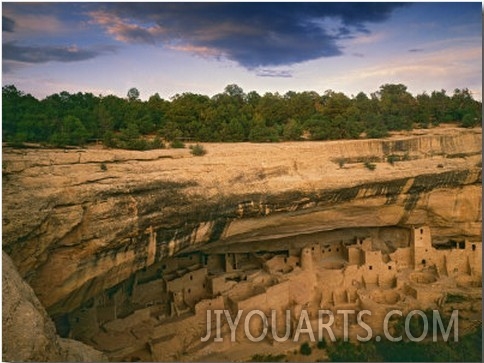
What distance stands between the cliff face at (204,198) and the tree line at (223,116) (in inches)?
41.1

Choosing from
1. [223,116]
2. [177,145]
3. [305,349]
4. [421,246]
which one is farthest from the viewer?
[421,246]

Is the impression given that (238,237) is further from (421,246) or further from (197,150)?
(421,246)

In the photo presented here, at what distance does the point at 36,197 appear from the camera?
7.71 meters

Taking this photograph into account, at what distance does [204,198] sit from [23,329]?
5.13 meters

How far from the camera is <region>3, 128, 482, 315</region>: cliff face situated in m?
8.08

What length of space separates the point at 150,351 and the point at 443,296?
768 cm

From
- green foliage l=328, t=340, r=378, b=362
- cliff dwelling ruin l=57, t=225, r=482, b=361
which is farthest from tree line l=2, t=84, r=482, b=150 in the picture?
green foliage l=328, t=340, r=378, b=362

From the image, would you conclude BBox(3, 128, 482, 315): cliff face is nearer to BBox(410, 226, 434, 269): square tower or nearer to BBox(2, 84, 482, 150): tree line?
BBox(410, 226, 434, 269): square tower

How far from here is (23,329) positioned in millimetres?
5609

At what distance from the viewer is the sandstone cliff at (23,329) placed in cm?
553

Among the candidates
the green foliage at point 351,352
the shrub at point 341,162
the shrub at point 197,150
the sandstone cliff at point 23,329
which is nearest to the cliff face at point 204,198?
the shrub at point 341,162

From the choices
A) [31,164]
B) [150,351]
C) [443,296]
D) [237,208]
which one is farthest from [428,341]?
[31,164]

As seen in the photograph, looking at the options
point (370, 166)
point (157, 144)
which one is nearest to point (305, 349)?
point (370, 166)

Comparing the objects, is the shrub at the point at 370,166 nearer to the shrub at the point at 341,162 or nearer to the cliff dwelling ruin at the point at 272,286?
the shrub at the point at 341,162
